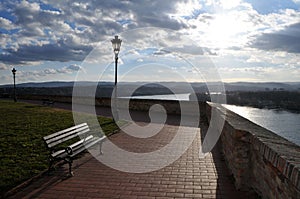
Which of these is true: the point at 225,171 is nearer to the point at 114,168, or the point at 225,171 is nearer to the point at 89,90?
the point at 114,168

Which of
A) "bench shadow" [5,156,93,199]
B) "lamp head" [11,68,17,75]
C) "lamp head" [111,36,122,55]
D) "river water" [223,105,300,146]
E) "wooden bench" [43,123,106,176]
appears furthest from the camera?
"lamp head" [11,68,17,75]

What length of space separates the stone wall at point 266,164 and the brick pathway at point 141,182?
33 cm

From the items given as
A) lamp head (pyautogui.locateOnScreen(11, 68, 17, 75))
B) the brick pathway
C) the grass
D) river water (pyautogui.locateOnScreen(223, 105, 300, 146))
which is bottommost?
river water (pyautogui.locateOnScreen(223, 105, 300, 146))

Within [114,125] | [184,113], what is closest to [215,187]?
[114,125]

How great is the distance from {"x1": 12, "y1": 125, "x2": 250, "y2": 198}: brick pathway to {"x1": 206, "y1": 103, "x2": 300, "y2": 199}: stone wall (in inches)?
13.1

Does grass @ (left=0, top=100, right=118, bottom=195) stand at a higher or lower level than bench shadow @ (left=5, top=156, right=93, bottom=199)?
higher

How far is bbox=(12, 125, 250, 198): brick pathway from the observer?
4148mm

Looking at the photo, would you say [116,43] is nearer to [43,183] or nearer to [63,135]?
[63,135]

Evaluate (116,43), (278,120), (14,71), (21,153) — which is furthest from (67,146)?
(14,71)

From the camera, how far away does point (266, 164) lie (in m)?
3.29

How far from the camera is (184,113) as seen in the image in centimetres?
1535

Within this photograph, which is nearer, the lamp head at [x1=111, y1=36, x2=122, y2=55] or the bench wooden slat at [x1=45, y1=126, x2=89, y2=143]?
the bench wooden slat at [x1=45, y1=126, x2=89, y2=143]

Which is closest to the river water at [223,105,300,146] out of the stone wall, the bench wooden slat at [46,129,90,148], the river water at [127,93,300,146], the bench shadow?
the river water at [127,93,300,146]

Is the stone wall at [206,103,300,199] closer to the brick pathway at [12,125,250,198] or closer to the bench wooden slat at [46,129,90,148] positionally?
the brick pathway at [12,125,250,198]
